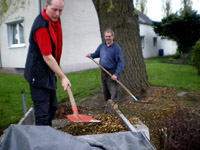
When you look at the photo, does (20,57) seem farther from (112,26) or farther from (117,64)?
(117,64)

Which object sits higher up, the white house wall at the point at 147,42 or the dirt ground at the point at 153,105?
the white house wall at the point at 147,42

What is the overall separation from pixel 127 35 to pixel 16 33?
875cm

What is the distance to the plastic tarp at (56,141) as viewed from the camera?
1.57m

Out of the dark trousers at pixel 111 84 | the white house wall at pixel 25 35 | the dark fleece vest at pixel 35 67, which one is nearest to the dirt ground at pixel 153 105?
the dark trousers at pixel 111 84

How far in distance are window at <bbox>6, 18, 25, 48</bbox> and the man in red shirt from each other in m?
9.43

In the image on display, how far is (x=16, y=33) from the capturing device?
11891mm

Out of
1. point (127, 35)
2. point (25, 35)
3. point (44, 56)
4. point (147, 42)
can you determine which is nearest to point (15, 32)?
point (25, 35)

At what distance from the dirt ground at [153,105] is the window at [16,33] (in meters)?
7.21

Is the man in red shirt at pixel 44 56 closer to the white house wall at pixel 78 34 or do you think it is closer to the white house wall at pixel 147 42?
the white house wall at pixel 78 34

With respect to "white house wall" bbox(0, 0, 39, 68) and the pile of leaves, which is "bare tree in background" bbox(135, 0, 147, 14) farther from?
"white house wall" bbox(0, 0, 39, 68)

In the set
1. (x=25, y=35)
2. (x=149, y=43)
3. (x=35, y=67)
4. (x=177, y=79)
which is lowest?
(x=177, y=79)

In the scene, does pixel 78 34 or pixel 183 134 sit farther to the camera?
pixel 78 34

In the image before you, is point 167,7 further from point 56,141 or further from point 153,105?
point 56,141

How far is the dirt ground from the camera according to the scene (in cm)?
389
